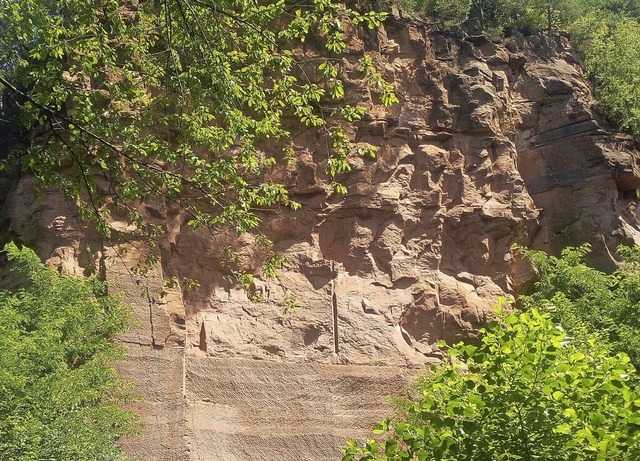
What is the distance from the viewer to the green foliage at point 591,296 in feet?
49.9

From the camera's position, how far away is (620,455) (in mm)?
5582

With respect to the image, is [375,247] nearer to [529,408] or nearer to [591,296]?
[591,296]

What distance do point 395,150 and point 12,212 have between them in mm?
9412

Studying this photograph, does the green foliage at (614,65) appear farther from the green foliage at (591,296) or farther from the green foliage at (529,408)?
the green foliage at (529,408)

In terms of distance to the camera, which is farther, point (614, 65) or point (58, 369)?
point (614, 65)

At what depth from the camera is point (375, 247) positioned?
20.7 metres

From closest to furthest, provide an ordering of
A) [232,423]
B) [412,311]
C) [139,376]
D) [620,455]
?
[620,455] → [139,376] → [232,423] → [412,311]

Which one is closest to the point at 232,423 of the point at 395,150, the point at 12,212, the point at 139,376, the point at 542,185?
the point at 139,376

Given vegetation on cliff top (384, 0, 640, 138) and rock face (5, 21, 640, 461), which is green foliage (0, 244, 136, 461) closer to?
rock face (5, 21, 640, 461)

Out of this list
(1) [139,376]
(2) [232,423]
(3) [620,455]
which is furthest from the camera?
(2) [232,423]

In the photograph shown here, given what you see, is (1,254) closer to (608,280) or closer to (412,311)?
(412,311)

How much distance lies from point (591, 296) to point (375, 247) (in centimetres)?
532

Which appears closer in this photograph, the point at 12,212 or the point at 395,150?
the point at 12,212

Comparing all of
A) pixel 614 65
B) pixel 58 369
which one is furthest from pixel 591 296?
pixel 58 369
